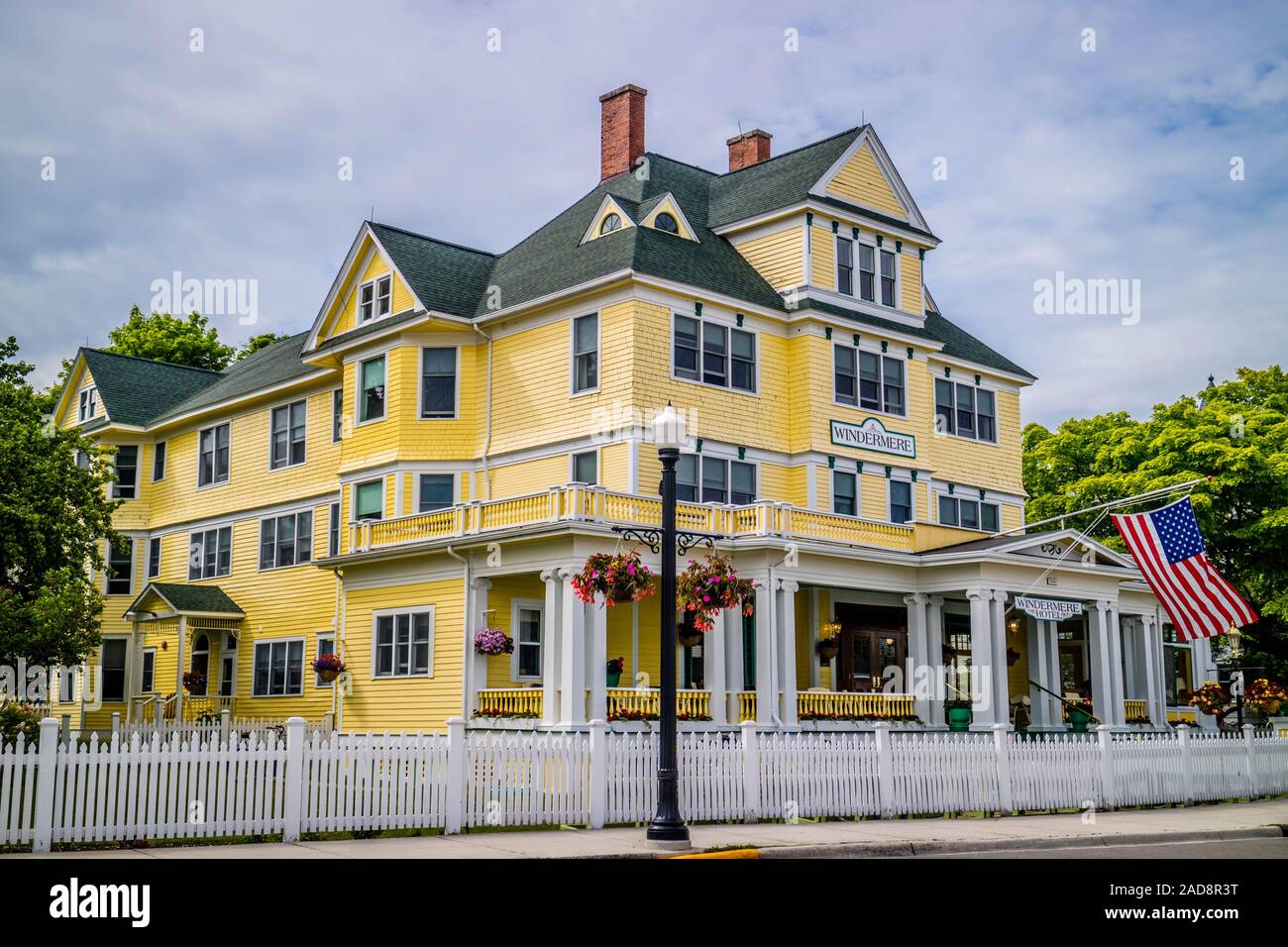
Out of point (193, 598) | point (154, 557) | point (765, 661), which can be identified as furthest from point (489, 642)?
point (154, 557)

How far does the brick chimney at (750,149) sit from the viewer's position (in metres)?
41.1

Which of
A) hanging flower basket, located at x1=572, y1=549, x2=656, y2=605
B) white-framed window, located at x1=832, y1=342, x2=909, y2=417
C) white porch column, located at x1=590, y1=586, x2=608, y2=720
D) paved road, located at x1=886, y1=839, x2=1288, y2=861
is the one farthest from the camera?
white-framed window, located at x1=832, y1=342, x2=909, y2=417

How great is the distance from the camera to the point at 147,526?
45812mm

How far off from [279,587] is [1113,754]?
80.1ft

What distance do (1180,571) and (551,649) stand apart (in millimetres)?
12778

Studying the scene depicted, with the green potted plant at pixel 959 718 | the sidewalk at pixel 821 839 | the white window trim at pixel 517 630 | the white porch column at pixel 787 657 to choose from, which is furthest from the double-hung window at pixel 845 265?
the sidewalk at pixel 821 839

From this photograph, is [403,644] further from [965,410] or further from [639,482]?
[965,410]

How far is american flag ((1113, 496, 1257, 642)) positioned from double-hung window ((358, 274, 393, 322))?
63.2ft

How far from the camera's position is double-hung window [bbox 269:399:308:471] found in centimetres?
4003

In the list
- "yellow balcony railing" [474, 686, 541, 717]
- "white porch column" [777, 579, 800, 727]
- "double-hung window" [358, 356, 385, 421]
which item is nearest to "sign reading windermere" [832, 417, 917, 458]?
"white porch column" [777, 579, 800, 727]

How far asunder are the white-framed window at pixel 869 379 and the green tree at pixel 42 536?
65.1 ft

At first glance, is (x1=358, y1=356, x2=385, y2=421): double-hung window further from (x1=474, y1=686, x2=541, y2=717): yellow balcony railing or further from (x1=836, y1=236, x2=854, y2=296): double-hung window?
(x1=836, y1=236, x2=854, y2=296): double-hung window

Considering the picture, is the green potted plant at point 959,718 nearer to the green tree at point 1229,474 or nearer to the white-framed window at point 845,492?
the white-framed window at point 845,492
